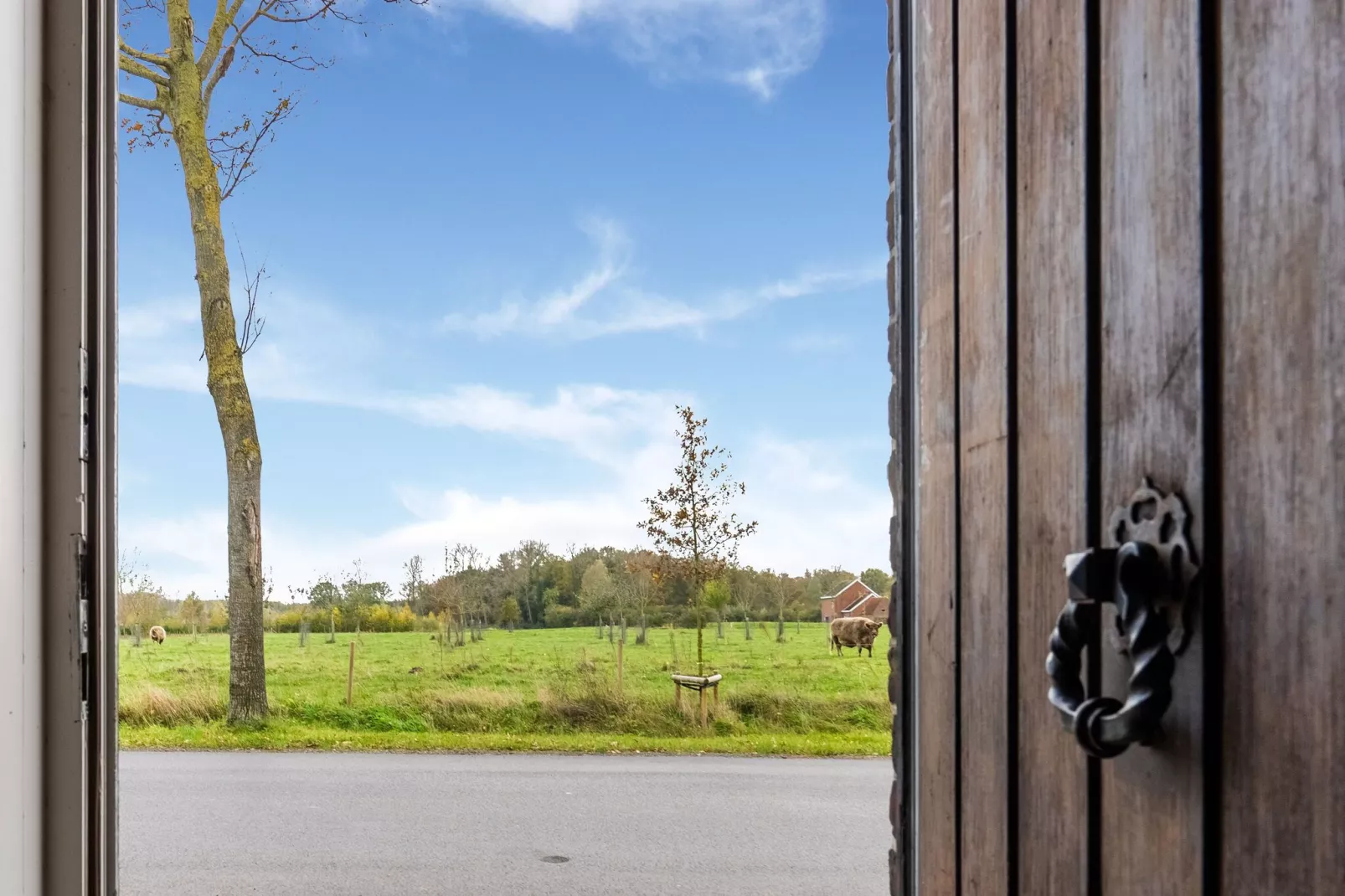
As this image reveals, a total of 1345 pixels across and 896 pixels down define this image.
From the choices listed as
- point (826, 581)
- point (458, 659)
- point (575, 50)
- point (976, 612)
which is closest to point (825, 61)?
point (575, 50)

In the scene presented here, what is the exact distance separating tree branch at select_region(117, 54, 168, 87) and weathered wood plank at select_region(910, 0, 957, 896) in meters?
7.92

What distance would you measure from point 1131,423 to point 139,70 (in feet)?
27.7

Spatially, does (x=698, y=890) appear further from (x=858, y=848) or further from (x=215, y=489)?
(x=215, y=489)

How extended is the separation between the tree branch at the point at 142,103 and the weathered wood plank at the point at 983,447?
8.26 metres

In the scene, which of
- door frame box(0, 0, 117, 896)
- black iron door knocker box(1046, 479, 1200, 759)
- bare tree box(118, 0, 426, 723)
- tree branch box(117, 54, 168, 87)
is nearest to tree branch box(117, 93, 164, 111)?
bare tree box(118, 0, 426, 723)

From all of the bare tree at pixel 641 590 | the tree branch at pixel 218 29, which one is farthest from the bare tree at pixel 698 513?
the tree branch at pixel 218 29

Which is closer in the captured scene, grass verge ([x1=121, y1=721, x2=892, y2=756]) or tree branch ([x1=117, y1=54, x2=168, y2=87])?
grass verge ([x1=121, y1=721, x2=892, y2=756])

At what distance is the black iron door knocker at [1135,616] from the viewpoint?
471mm

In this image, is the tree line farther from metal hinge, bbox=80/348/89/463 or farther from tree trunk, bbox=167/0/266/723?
metal hinge, bbox=80/348/89/463

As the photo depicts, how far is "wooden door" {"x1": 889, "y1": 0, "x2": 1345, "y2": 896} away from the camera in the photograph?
0.41 m

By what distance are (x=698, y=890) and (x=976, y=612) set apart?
343 centimetres

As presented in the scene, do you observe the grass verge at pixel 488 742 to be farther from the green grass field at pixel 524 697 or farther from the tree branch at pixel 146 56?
the tree branch at pixel 146 56

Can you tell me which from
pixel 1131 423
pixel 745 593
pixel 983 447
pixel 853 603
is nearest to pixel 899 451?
pixel 983 447

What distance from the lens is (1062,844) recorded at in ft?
1.92
